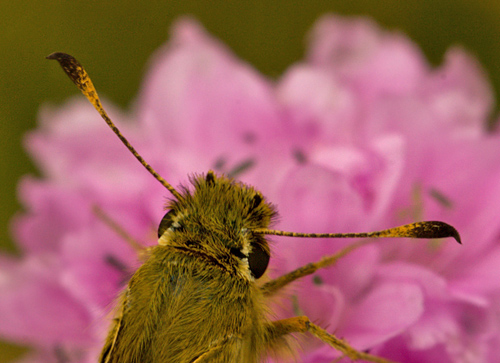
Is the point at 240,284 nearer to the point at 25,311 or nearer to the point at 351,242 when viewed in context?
the point at 351,242

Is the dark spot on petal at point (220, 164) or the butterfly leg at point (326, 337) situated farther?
the dark spot on petal at point (220, 164)

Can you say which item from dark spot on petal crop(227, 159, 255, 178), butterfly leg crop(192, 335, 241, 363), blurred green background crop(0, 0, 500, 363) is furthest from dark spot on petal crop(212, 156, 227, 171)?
blurred green background crop(0, 0, 500, 363)

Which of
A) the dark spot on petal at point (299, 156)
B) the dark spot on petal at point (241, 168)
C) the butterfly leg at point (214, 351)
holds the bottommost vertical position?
the butterfly leg at point (214, 351)

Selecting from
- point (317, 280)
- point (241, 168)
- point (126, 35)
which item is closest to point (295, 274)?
point (317, 280)

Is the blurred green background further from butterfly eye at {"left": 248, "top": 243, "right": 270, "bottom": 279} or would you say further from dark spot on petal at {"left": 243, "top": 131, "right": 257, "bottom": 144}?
butterfly eye at {"left": 248, "top": 243, "right": 270, "bottom": 279}

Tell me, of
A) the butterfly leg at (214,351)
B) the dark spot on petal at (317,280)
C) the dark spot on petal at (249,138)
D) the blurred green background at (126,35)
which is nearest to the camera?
the butterfly leg at (214,351)

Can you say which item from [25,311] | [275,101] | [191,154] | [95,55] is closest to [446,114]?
[275,101]

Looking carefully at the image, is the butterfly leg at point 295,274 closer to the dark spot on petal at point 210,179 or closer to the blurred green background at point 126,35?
the dark spot on petal at point 210,179

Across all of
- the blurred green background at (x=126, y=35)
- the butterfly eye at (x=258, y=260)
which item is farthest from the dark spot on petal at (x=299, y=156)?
the blurred green background at (x=126, y=35)
